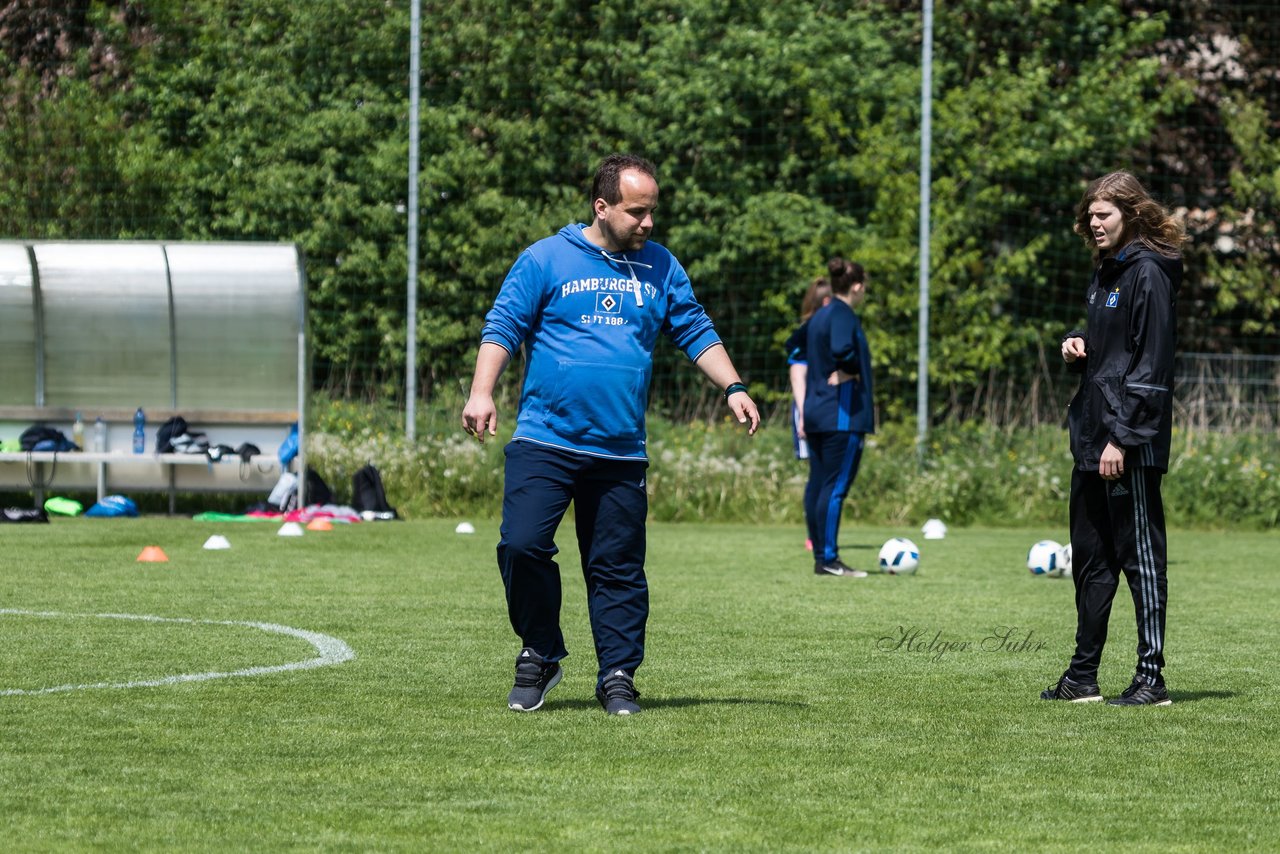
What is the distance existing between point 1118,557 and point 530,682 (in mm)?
2023

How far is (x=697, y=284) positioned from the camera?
870 inches

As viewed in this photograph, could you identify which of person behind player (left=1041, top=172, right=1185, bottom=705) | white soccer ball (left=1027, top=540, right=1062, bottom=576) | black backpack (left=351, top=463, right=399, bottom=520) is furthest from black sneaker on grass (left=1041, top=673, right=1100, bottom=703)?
black backpack (left=351, top=463, right=399, bottom=520)

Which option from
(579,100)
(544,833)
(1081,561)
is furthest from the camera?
Answer: (579,100)

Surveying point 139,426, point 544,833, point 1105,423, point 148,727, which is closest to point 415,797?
point 544,833

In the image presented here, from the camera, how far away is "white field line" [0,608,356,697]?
6.43 metres

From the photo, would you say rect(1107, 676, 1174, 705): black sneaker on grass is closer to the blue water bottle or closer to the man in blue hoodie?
the man in blue hoodie

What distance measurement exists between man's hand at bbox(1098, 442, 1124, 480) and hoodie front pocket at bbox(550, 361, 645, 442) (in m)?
1.55

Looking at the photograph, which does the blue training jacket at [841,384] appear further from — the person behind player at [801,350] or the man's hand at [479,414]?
the man's hand at [479,414]

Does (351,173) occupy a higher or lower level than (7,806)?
higher

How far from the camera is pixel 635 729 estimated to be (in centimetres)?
568

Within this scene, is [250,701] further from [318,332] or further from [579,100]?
[579,100]

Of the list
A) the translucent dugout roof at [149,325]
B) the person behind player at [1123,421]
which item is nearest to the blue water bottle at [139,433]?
the translucent dugout roof at [149,325]

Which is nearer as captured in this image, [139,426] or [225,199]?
[139,426]

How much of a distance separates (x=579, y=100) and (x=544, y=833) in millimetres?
19100
